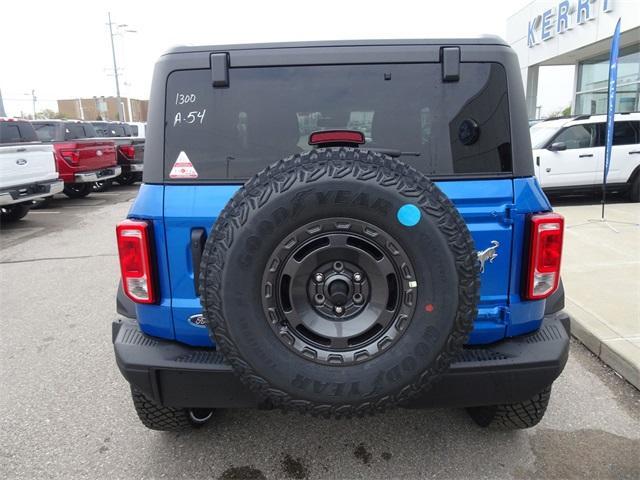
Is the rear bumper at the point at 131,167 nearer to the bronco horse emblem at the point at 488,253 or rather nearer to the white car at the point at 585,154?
the white car at the point at 585,154

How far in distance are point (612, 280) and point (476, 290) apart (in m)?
3.76

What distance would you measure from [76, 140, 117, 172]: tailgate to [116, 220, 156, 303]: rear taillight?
33.9 ft

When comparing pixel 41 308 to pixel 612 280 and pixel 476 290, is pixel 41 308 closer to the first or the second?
pixel 476 290

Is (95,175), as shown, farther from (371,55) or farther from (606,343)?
(606,343)

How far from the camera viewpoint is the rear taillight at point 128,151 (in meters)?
14.2

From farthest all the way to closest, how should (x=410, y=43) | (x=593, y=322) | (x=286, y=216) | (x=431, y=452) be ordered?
(x=593, y=322) < (x=431, y=452) < (x=410, y=43) < (x=286, y=216)

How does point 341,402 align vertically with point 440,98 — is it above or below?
below

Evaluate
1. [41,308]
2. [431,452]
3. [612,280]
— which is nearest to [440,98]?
[431,452]

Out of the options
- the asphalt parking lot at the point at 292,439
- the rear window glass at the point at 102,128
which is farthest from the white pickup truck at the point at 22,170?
the rear window glass at the point at 102,128

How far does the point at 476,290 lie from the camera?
176cm

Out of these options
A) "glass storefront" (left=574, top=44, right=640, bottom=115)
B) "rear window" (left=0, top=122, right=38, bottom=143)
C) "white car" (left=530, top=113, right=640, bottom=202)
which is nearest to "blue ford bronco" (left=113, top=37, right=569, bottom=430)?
"white car" (left=530, top=113, right=640, bottom=202)

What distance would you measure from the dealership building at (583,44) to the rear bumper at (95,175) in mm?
11401

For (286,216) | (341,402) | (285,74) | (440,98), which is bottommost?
(341,402)

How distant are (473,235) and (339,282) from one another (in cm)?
64
